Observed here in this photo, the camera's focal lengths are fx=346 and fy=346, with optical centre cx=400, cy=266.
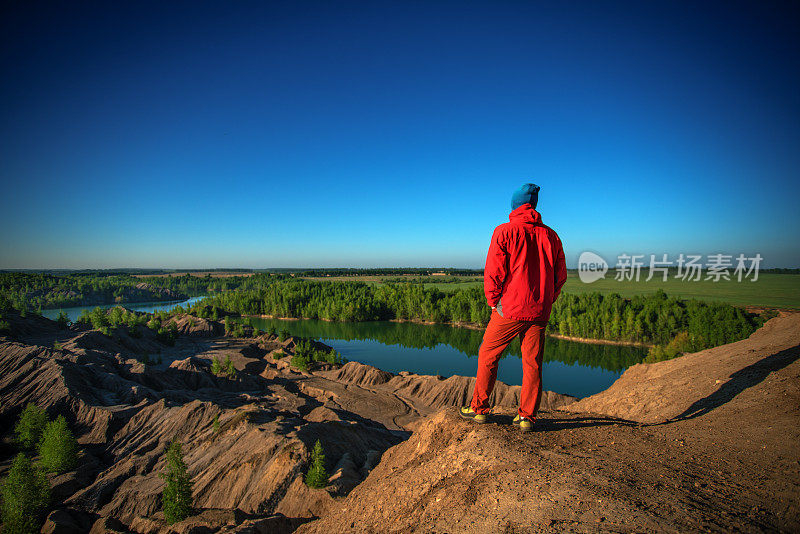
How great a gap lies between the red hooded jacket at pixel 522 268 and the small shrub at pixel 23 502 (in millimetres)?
12657

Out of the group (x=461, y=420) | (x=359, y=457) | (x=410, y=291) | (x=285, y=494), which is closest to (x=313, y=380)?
(x=359, y=457)

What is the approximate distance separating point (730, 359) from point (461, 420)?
8296mm

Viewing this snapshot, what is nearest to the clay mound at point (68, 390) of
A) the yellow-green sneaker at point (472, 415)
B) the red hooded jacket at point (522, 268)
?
the yellow-green sneaker at point (472, 415)

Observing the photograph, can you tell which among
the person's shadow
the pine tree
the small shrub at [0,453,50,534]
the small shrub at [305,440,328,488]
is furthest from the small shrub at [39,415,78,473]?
the person's shadow

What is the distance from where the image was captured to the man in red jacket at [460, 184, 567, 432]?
3.85m

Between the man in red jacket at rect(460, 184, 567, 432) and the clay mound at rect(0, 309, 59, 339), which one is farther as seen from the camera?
the clay mound at rect(0, 309, 59, 339)

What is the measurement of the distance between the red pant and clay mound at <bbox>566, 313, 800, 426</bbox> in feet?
11.8

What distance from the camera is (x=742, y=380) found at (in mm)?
6547

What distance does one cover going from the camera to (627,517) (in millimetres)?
2336

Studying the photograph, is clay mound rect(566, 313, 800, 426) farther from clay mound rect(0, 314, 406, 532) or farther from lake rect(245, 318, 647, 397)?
lake rect(245, 318, 647, 397)

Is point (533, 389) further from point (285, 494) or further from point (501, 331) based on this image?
point (285, 494)

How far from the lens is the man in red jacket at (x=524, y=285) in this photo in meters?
3.85

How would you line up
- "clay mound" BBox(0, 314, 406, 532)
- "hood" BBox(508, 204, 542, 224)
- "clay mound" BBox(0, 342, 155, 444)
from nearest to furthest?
"hood" BBox(508, 204, 542, 224) < "clay mound" BBox(0, 314, 406, 532) < "clay mound" BBox(0, 342, 155, 444)

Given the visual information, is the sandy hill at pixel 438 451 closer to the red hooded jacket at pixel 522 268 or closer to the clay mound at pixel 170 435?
the clay mound at pixel 170 435
